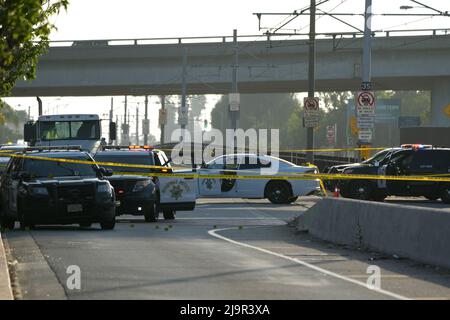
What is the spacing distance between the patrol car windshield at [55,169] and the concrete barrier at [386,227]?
4.43 metres

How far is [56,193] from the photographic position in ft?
72.5

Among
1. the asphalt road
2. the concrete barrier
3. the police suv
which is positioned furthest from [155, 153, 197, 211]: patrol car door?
the police suv

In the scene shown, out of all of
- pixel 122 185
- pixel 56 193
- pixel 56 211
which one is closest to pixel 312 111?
pixel 122 185

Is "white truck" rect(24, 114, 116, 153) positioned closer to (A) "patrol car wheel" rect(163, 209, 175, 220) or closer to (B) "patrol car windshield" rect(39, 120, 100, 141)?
(B) "patrol car windshield" rect(39, 120, 100, 141)

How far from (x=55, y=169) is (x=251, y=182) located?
12504 millimetres

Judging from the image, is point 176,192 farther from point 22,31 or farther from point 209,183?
point 22,31

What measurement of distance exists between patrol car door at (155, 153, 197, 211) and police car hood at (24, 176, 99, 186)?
355 cm

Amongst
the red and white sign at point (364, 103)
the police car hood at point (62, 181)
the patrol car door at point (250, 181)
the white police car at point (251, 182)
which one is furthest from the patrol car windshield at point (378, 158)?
the police car hood at point (62, 181)

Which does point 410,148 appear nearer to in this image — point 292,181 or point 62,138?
point 292,181

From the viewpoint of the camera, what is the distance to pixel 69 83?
6894 cm

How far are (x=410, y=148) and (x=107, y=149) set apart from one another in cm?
1039

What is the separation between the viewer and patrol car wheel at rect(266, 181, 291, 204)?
115 ft
